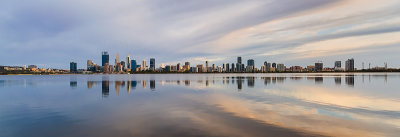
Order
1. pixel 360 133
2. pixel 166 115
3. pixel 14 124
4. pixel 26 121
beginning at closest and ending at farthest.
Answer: pixel 360 133 < pixel 14 124 < pixel 26 121 < pixel 166 115

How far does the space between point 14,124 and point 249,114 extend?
65.8 feet

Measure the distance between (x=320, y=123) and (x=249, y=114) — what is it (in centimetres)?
594

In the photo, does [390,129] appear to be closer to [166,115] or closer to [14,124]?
[166,115]

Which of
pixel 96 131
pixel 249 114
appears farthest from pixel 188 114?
pixel 96 131

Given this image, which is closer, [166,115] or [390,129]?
[390,129]

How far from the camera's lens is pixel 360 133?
13.7 meters

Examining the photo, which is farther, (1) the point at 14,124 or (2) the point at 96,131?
(1) the point at 14,124

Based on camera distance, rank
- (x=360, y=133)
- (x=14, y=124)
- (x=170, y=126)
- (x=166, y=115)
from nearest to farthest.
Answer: (x=360, y=133)
(x=170, y=126)
(x=14, y=124)
(x=166, y=115)

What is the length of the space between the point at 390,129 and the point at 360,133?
2880mm

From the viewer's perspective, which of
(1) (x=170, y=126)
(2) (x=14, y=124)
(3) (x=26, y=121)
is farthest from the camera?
(3) (x=26, y=121)

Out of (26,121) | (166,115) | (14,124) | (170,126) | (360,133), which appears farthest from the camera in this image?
(166,115)

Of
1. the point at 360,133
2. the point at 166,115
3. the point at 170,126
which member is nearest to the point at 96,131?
the point at 170,126

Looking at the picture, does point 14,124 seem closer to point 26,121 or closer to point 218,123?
point 26,121

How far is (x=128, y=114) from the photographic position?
20.3 meters
